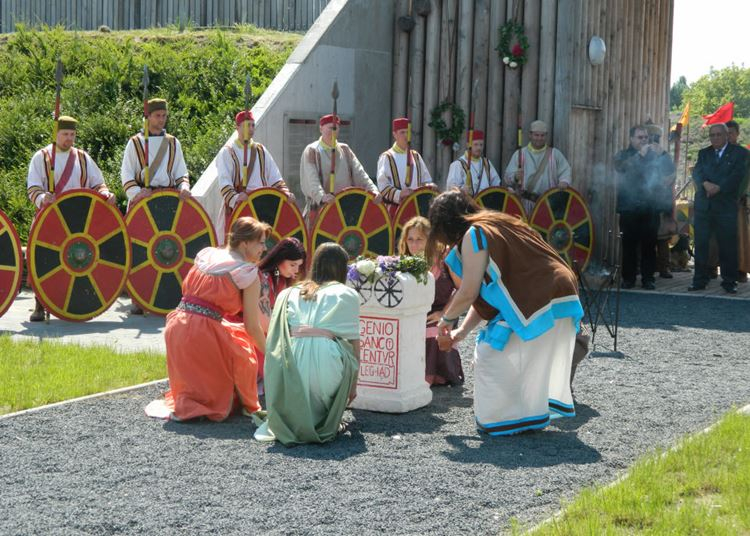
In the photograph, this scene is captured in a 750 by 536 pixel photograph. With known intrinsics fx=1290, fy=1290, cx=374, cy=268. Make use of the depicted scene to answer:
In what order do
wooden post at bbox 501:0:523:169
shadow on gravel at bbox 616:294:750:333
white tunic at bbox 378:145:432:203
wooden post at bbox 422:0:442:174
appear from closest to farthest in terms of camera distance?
1. shadow on gravel at bbox 616:294:750:333
2. white tunic at bbox 378:145:432:203
3. wooden post at bbox 501:0:523:169
4. wooden post at bbox 422:0:442:174

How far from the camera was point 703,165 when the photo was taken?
13977mm

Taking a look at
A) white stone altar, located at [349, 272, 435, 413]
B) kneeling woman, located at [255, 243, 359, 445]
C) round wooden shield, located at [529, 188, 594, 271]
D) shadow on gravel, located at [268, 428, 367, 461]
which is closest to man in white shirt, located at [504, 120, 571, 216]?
round wooden shield, located at [529, 188, 594, 271]

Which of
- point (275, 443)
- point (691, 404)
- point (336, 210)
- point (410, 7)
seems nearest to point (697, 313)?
point (336, 210)

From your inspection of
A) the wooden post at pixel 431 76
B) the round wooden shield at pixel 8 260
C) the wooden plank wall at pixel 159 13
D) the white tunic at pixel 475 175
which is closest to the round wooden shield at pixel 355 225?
the white tunic at pixel 475 175

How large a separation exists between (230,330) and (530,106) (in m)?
8.16

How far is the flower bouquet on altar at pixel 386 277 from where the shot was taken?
766cm

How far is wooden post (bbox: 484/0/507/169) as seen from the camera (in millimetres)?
14982

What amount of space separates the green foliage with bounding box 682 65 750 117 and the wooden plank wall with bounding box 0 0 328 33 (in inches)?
2319

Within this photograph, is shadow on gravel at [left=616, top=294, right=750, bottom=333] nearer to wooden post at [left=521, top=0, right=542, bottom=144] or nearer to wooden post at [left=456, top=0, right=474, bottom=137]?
wooden post at [left=521, top=0, right=542, bottom=144]

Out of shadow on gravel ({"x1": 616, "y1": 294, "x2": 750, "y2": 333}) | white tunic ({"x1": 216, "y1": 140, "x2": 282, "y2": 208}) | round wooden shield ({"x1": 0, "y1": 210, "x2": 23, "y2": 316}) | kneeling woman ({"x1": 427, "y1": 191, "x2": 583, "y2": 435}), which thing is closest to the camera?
kneeling woman ({"x1": 427, "y1": 191, "x2": 583, "y2": 435})

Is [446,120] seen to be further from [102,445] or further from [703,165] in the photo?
[102,445]

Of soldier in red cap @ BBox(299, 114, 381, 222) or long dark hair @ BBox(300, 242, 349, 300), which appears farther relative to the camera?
soldier in red cap @ BBox(299, 114, 381, 222)

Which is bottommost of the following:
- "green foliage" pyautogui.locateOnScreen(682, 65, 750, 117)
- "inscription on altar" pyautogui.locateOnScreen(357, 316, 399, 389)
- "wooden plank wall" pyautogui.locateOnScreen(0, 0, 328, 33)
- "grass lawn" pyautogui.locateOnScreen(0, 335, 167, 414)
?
"grass lawn" pyautogui.locateOnScreen(0, 335, 167, 414)

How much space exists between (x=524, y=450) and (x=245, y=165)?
599 centimetres
